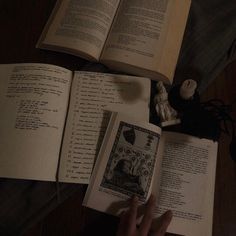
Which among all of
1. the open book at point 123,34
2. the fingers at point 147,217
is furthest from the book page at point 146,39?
the fingers at point 147,217

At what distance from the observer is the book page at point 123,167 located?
24.4 inches

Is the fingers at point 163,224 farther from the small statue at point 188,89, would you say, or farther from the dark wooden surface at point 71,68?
the small statue at point 188,89

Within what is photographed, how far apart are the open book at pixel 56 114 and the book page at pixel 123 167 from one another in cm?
2

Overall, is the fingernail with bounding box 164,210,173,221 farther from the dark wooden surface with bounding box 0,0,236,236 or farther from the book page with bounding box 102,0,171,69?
the book page with bounding box 102,0,171,69

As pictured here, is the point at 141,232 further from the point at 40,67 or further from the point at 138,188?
the point at 40,67

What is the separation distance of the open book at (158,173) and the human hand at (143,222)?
17mm

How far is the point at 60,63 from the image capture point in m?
0.69

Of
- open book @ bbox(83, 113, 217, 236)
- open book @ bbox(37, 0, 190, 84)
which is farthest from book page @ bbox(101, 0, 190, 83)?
open book @ bbox(83, 113, 217, 236)

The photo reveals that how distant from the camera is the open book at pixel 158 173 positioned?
24.4 inches

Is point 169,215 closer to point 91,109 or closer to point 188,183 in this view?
point 188,183

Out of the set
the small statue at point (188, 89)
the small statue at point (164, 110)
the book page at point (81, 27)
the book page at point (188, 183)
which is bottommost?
the book page at point (188, 183)

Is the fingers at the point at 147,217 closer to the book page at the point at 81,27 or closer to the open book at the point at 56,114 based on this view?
the open book at the point at 56,114

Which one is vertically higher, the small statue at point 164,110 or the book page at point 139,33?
the book page at point 139,33

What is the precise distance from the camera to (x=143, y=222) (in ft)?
1.95
